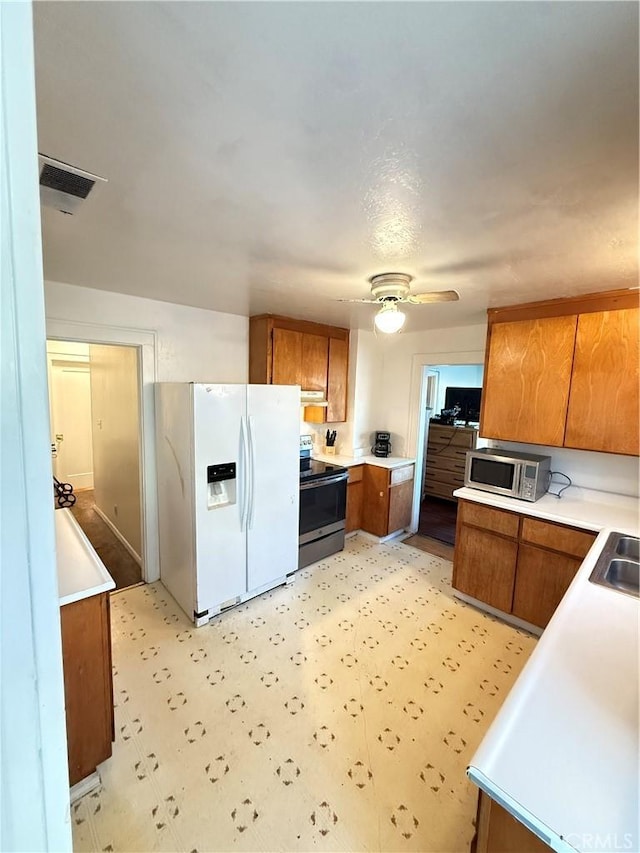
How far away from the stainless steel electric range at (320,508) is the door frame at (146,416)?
49.2 inches

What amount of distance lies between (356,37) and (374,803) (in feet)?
8.05

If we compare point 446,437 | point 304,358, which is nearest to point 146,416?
point 304,358

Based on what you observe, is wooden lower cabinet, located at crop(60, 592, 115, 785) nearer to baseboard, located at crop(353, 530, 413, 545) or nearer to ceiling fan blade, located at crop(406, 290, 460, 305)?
ceiling fan blade, located at crop(406, 290, 460, 305)

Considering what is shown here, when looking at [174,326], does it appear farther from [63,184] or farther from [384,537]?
[384,537]

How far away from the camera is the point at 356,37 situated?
0.69 metres

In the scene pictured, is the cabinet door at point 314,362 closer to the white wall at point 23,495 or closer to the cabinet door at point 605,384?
the cabinet door at point 605,384

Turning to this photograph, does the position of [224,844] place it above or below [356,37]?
below

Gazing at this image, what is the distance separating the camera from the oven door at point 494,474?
8.78 ft

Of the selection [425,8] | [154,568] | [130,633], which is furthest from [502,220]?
[154,568]

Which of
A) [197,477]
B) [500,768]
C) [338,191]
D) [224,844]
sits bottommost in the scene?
[224,844]

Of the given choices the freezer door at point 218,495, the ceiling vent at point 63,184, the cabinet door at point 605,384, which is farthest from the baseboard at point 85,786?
the cabinet door at point 605,384

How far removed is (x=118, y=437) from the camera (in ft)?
12.4

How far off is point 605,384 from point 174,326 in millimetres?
3188

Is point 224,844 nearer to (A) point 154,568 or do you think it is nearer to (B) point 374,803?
(B) point 374,803
